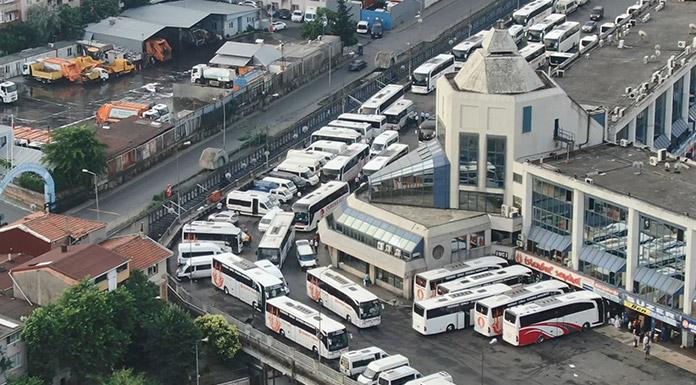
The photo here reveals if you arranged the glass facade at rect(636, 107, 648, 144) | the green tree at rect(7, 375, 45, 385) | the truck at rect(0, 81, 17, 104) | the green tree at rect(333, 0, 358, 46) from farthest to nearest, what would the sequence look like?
the green tree at rect(333, 0, 358, 46), the truck at rect(0, 81, 17, 104), the glass facade at rect(636, 107, 648, 144), the green tree at rect(7, 375, 45, 385)

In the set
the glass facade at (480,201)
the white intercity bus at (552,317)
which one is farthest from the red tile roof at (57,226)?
the white intercity bus at (552,317)

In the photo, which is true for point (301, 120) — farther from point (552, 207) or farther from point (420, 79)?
point (552, 207)

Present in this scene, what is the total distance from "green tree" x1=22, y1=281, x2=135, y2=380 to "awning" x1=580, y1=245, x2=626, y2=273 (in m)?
17.6

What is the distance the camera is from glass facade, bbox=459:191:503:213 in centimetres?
6856

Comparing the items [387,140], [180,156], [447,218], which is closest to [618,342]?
[447,218]

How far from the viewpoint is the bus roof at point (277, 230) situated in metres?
69.2

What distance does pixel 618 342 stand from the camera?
62.0 metres

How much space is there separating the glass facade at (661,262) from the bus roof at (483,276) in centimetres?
498

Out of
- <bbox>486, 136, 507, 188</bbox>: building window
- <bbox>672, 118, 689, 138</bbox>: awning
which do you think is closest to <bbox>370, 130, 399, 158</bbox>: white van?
<bbox>486, 136, 507, 188</bbox>: building window

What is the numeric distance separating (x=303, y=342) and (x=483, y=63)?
47.2 feet

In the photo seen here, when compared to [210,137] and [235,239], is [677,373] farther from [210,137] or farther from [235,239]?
[210,137]

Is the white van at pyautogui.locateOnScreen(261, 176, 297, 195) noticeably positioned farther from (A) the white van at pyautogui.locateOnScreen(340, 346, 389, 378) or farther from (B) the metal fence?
(A) the white van at pyautogui.locateOnScreen(340, 346, 389, 378)

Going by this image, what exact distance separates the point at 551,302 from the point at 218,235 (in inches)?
604

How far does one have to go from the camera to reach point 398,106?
86.2 meters
